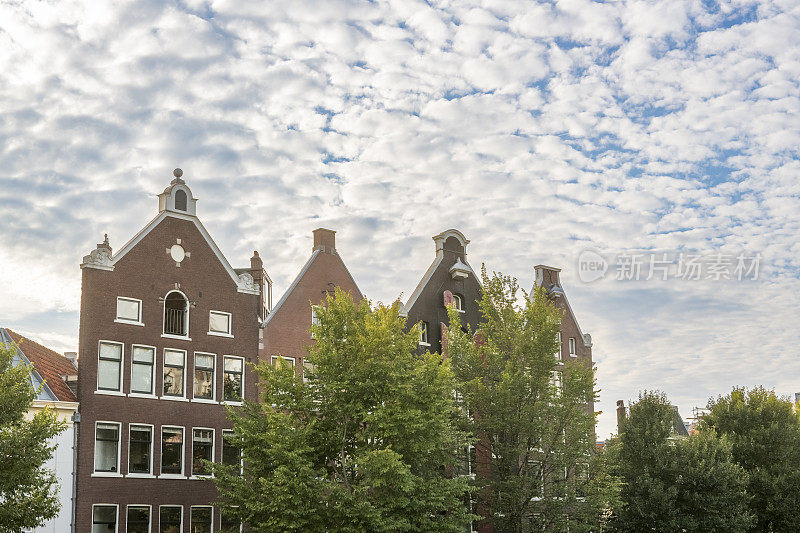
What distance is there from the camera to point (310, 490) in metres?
31.2

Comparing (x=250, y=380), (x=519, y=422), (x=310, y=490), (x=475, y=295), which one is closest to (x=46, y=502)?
(x=310, y=490)

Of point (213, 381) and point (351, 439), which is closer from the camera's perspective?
point (351, 439)

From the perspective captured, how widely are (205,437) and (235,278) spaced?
25.2 feet

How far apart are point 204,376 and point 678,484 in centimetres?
2519

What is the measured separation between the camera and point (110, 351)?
3759cm

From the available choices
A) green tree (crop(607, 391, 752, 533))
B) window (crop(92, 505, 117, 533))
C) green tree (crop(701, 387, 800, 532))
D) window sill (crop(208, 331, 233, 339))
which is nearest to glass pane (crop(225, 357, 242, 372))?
window sill (crop(208, 331, 233, 339))

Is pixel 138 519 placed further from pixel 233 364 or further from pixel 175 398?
pixel 233 364

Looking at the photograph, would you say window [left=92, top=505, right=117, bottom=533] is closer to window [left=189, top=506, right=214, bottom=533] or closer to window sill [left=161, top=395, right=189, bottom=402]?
window [left=189, top=506, right=214, bottom=533]

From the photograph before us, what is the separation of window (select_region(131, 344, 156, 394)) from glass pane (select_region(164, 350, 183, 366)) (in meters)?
0.61

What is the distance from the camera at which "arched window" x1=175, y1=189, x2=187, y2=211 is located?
4084 centimetres

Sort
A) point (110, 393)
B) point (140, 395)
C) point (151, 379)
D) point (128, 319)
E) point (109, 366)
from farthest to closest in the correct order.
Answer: point (151, 379)
point (128, 319)
point (140, 395)
point (109, 366)
point (110, 393)

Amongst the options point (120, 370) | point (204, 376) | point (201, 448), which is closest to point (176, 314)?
point (204, 376)

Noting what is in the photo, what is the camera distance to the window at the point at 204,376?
3988cm

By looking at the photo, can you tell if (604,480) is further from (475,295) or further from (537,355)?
(475,295)
